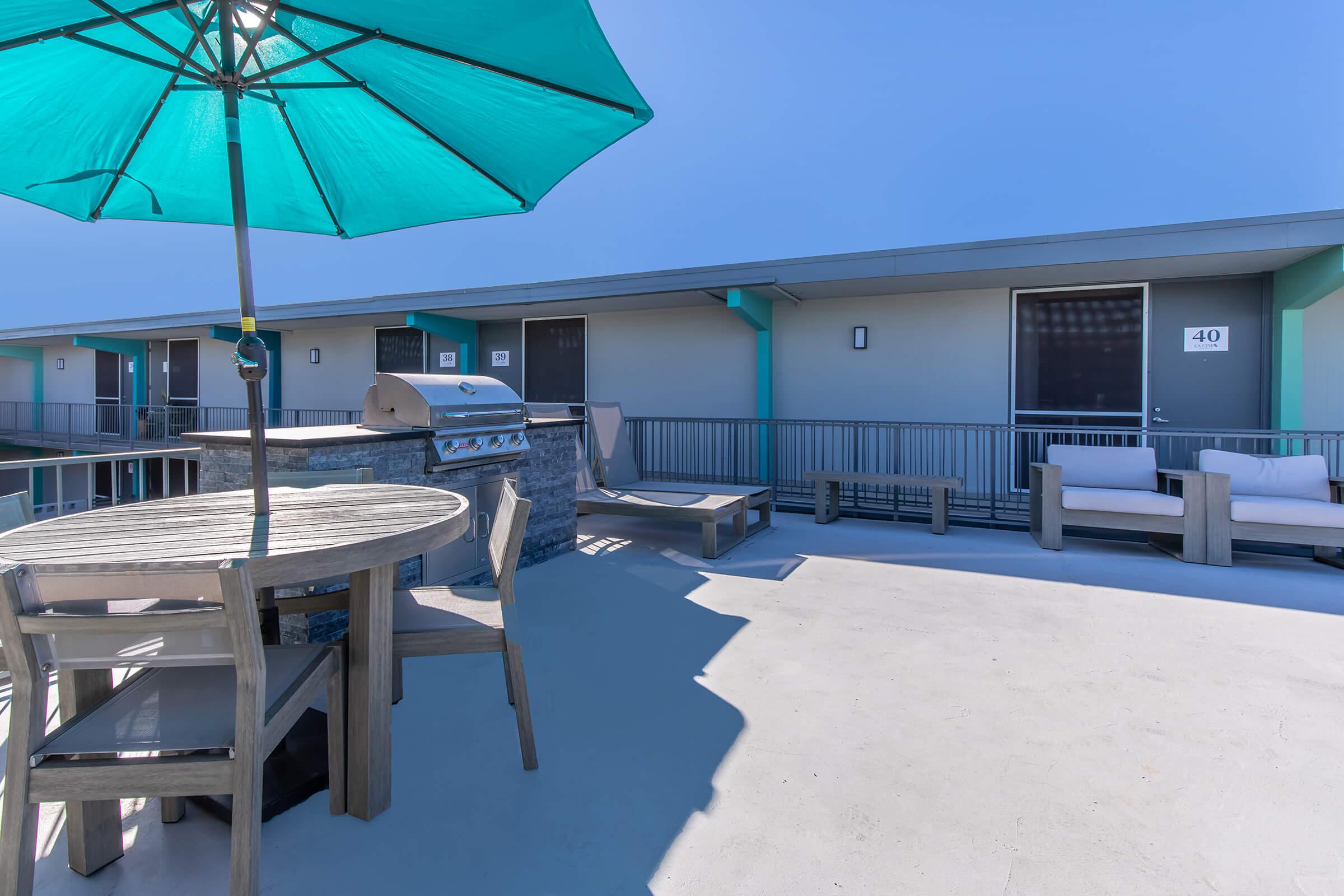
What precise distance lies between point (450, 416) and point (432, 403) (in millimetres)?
123

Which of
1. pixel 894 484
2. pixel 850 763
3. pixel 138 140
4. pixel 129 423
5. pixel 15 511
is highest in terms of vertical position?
pixel 138 140

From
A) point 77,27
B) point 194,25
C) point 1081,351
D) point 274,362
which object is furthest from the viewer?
point 274,362

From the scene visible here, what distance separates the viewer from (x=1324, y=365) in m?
6.04

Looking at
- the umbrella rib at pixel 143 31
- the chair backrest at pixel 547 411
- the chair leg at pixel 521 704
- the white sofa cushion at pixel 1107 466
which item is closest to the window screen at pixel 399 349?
the chair backrest at pixel 547 411

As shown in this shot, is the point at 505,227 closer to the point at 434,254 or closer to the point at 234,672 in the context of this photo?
the point at 434,254

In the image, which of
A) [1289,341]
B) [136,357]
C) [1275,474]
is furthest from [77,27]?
[136,357]

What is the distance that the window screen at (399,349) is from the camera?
1060 centimetres

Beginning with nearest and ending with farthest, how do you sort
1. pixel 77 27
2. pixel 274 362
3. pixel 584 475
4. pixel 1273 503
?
1. pixel 77 27
2. pixel 1273 503
3. pixel 584 475
4. pixel 274 362

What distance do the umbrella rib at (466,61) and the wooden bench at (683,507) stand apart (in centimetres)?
297

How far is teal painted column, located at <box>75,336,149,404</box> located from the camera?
13.3 m

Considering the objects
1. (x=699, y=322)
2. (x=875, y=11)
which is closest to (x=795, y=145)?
(x=875, y=11)

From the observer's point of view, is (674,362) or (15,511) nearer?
(15,511)

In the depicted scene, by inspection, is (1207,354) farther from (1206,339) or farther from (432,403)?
(432,403)

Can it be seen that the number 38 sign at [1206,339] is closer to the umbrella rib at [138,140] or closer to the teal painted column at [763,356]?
the teal painted column at [763,356]
